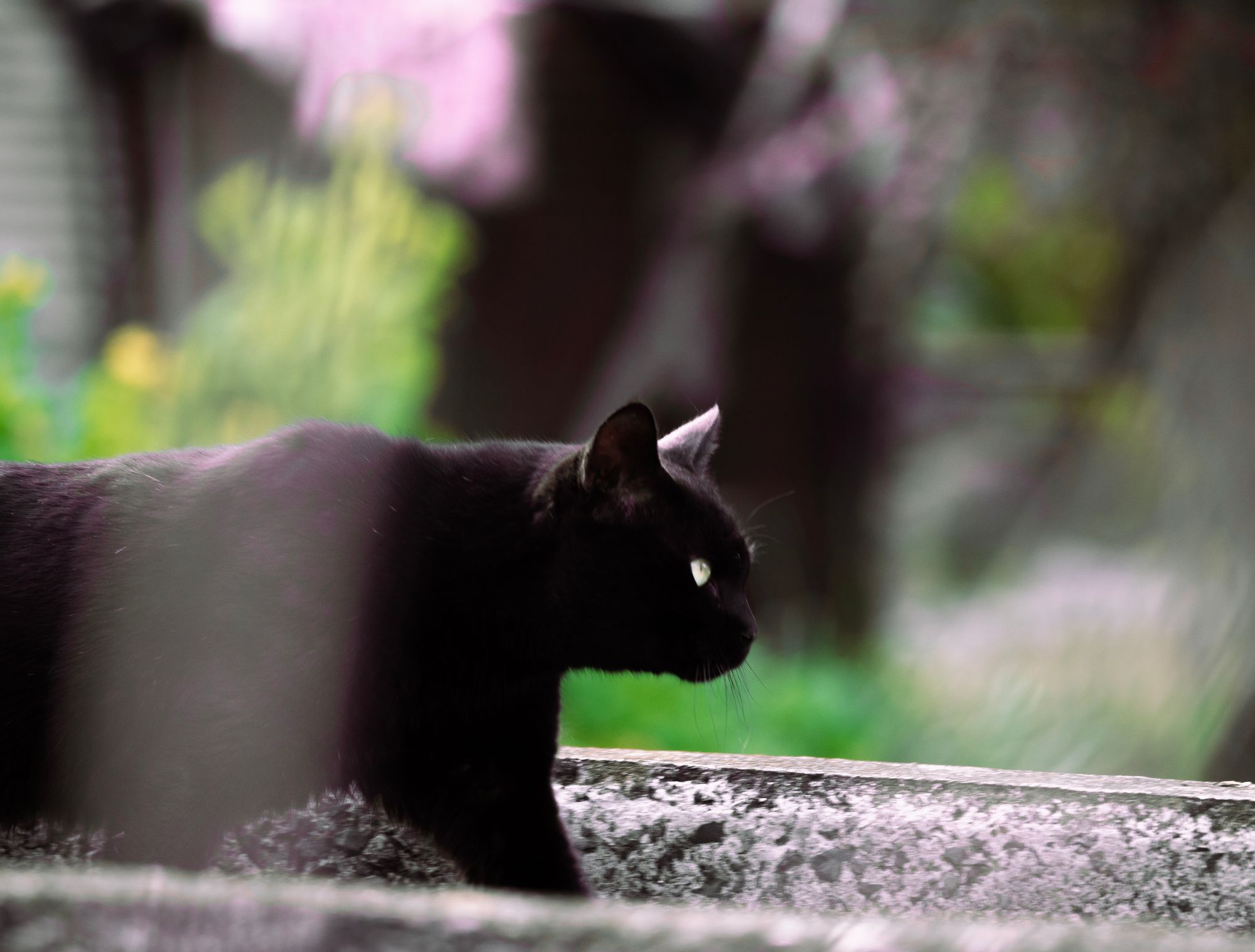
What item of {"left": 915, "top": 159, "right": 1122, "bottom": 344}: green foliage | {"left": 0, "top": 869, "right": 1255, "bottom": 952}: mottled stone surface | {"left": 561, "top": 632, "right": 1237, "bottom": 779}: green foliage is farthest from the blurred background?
{"left": 0, "top": 869, "right": 1255, "bottom": 952}: mottled stone surface

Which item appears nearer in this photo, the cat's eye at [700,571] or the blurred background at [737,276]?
the cat's eye at [700,571]

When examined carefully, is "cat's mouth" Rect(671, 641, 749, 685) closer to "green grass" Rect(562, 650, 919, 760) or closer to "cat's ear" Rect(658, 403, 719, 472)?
"cat's ear" Rect(658, 403, 719, 472)

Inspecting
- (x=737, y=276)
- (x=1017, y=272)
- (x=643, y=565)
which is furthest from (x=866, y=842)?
(x=1017, y=272)

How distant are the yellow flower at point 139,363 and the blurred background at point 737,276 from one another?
0.06ft

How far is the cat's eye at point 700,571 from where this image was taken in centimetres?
138

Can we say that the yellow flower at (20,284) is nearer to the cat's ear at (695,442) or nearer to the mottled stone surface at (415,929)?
the cat's ear at (695,442)

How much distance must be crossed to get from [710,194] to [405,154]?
87cm

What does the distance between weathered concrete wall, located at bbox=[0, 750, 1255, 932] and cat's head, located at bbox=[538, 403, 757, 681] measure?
0.41 ft

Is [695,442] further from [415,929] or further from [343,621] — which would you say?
[415,929]

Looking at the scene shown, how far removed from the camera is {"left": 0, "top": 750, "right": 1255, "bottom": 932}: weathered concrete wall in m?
1.23

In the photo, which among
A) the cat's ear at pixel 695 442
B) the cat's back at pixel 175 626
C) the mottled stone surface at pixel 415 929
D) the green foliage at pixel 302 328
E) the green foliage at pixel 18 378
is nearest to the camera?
the mottled stone surface at pixel 415 929

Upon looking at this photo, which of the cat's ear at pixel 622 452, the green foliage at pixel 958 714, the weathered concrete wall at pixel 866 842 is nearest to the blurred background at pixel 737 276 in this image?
the green foliage at pixel 958 714

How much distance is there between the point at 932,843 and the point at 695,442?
0.51 m

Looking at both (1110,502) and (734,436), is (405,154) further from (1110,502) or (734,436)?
(1110,502)
